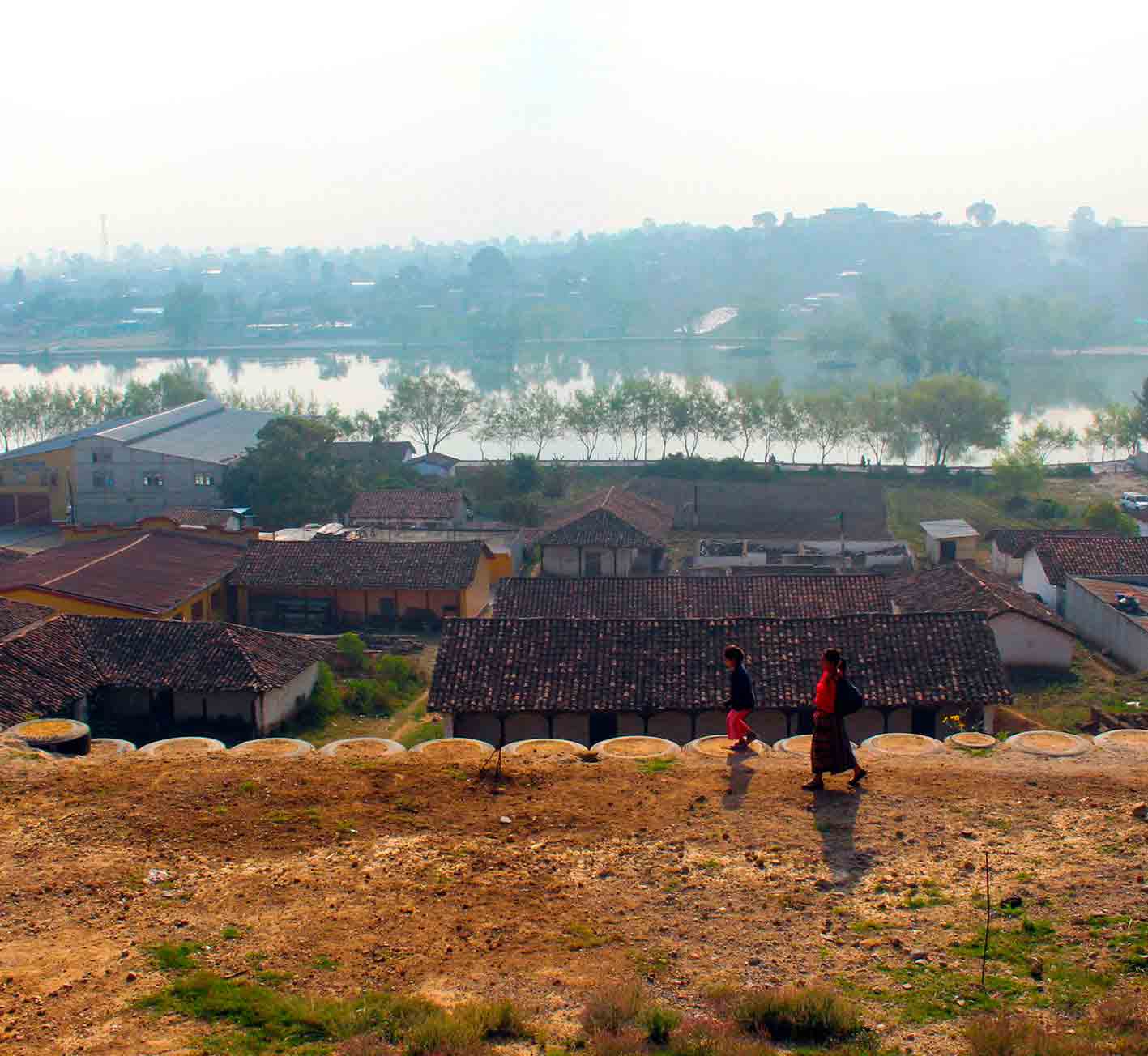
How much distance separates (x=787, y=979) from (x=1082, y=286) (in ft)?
303

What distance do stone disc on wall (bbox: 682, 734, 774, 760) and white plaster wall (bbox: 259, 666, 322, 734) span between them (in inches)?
199

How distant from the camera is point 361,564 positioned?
1686cm

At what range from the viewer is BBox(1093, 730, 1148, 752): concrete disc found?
23.2ft

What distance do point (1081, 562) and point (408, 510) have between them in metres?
10.5

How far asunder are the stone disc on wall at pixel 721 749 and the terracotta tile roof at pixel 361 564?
9.15m

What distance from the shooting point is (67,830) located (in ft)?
19.0

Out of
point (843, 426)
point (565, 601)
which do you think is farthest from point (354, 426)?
point (565, 601)

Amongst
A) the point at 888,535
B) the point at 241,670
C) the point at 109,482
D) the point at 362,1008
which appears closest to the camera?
the point at 362,1008

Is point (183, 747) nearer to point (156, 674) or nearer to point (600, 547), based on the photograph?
point (156, 674)

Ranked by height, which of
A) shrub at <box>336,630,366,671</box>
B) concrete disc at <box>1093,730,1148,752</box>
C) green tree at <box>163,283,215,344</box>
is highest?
green tree at <box>163,283,215,344</box>

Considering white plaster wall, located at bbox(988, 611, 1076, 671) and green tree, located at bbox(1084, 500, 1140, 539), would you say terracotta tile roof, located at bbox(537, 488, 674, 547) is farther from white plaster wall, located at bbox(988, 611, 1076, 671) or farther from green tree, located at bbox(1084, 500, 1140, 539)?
green tree, located at bbox(1084, 500, 1140, 539)

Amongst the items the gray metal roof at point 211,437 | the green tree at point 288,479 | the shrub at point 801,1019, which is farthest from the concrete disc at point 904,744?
the gray metal roof at point 211,437

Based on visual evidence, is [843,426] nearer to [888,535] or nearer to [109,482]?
[888,535]

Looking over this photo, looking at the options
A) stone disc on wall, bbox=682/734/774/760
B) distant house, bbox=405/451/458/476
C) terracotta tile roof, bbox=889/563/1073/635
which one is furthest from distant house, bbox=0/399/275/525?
stone disc on wall, bbox=682/734/774/760
